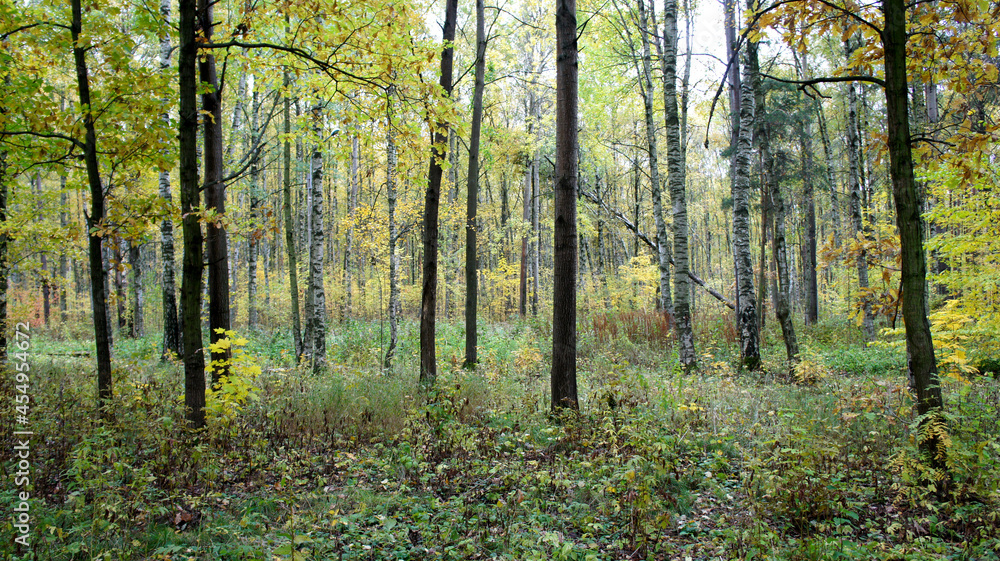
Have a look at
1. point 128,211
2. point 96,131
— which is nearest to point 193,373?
point 128,211

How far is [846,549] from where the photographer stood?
2965 millimetres

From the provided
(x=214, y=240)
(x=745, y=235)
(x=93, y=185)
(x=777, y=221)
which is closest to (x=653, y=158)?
(x=777, y=221)

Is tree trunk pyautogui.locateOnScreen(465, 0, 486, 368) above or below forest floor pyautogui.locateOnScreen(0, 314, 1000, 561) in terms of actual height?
above

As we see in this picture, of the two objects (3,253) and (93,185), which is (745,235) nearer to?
(93,185)

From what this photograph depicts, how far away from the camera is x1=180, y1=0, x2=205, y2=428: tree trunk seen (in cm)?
413

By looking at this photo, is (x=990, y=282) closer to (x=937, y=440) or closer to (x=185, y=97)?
(x=937, y=440)

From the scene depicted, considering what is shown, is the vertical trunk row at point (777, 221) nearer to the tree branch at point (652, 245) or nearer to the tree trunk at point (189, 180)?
the tree branch at point (652, 245)

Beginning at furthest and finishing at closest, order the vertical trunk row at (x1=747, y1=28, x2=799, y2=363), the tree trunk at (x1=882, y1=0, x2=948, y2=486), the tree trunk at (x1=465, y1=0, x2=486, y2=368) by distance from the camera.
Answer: the tree trunk at (x1=465, y1=0, x2=486, y2=368) < the vertical trunk row at (x1=747, y1=28, x2=799, y2=363) < the tree trunk at (x1=882, y1=0, x2=948, y2=486)

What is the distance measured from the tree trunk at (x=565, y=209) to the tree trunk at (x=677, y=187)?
495cm

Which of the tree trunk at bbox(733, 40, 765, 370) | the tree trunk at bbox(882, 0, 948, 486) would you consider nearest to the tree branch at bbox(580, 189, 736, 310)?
the tree trunk at bbox(733, 40, 765, 370)

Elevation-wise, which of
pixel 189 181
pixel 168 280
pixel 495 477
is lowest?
pixel 495 477

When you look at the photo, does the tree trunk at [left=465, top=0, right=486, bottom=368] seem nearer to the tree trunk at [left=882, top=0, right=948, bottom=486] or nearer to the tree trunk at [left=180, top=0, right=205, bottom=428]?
the tree trunk at [left=180, top=0, right=205, bottom=428]

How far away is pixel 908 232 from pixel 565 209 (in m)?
3.08

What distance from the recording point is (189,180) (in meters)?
4.26
